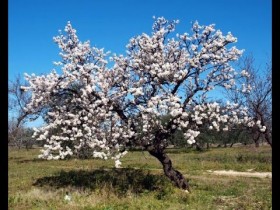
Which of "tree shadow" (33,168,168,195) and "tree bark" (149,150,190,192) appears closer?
"tree shadow" (33,168,168,195)

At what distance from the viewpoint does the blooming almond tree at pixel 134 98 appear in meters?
14.9

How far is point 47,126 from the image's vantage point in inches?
609

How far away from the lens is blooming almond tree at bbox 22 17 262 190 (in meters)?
14.9

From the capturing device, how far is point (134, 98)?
616 inches

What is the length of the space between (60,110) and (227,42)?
7555mm

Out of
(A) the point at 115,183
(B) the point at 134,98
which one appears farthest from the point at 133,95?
(A) the point at 115,183

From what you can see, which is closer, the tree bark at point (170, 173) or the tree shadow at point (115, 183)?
the tree shadow at point (115, 183)

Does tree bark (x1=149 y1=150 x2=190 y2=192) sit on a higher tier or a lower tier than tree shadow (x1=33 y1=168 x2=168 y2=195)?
higher

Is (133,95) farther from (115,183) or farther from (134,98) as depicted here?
(115,183)

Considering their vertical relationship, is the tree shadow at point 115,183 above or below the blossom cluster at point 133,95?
below

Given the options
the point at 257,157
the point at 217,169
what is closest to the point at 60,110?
the point at 217,169

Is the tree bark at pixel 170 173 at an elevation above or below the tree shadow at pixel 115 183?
above
